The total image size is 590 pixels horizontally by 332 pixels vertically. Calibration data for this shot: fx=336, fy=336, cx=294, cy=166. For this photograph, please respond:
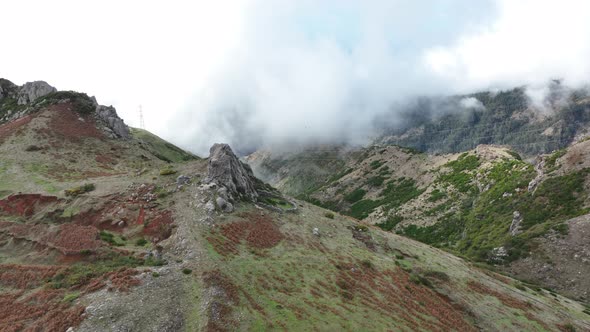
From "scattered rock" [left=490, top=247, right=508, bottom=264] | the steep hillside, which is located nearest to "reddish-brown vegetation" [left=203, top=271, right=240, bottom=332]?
the steep hillside

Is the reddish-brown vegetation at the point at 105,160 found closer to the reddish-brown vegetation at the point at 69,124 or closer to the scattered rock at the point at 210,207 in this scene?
the reddish-brown vegetation at the point at 69,124

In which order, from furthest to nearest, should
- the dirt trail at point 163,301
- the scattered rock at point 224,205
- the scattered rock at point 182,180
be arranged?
the scattered rock at point 182,180 < the scattered rock at point 224,205 < the dirt trail at point 163,301

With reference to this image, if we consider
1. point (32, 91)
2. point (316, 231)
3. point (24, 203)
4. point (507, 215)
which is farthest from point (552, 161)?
point (32, 91)

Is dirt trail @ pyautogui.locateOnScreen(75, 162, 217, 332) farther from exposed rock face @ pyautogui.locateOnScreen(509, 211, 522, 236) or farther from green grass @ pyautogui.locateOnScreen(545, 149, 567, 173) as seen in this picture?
green grass @ pyautogui.locateOnScreen(545, 149, 567, 173)

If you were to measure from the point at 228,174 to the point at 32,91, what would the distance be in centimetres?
11453

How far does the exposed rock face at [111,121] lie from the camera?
380 ft

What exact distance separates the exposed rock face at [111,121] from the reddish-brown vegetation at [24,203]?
2184 inches

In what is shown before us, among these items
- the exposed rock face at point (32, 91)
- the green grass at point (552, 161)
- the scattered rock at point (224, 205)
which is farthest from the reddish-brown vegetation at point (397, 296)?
the exposed rock face at point (32, 91)

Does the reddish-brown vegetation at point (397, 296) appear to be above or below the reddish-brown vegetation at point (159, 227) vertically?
below

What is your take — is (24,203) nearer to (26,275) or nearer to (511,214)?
(26,275)

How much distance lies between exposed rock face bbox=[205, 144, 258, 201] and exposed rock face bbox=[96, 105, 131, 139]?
61441 millimetres

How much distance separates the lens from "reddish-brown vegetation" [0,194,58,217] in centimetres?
5722

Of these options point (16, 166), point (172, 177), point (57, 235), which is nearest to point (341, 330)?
point (57, 235)

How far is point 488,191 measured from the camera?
134 meters
